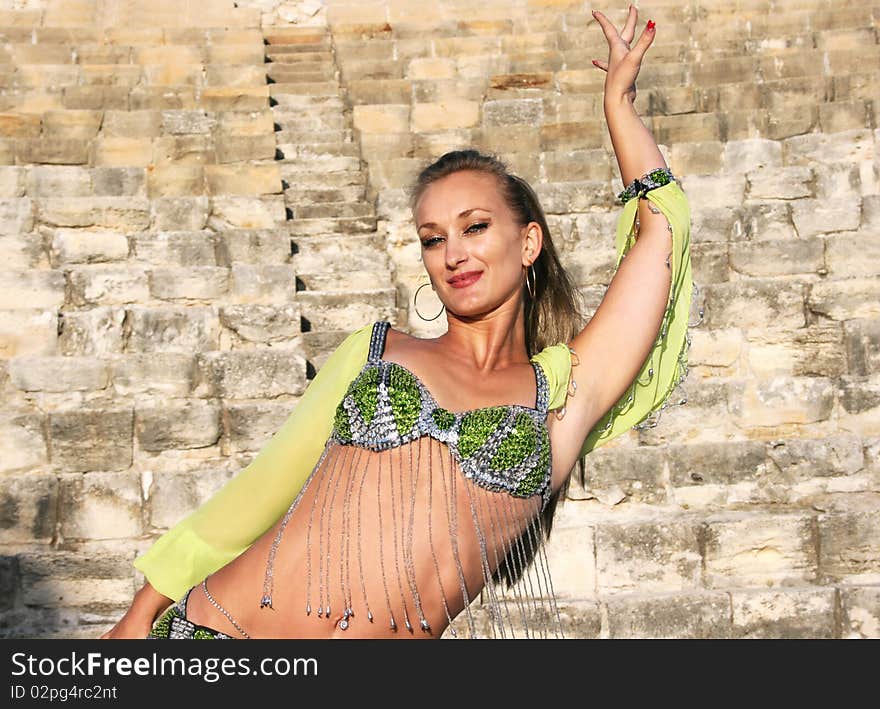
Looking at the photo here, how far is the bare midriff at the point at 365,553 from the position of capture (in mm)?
2148

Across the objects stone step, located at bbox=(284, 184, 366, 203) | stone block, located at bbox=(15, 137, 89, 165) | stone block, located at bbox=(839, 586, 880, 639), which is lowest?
stone block, located at bbox=(839, 586, 880, 639)

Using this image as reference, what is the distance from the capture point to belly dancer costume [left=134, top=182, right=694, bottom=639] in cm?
216

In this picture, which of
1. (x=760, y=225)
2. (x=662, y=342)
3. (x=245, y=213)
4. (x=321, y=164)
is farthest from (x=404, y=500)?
(x=321, y=164)

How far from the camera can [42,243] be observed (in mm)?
6164

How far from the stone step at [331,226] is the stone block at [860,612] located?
383 cm

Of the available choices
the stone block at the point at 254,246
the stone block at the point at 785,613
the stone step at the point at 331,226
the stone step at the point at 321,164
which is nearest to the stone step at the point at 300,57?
the stone step at the point at 321,164

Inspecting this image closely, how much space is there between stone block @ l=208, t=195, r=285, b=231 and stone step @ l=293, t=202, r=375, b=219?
0.36m

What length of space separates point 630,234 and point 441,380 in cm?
64

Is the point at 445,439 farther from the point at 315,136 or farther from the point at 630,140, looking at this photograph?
the point at 315,136

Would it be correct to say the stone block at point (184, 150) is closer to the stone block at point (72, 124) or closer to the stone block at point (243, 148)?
the stone block at point (243, 148)

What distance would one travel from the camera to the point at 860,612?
14.9ft

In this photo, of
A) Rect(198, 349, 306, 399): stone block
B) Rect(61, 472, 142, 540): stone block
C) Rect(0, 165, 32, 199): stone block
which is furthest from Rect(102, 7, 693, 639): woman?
Rect(0, 165, 32, 199): stone block

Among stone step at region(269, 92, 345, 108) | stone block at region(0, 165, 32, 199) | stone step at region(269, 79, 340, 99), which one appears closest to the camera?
stone block at region(0, 165, 32, 199)

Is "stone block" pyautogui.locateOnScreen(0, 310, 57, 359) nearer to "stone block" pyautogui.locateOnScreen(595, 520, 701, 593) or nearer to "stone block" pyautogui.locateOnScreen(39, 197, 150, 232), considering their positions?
"stone block" pyautogui.locateOnScreen(39, 197, 150, 232)
